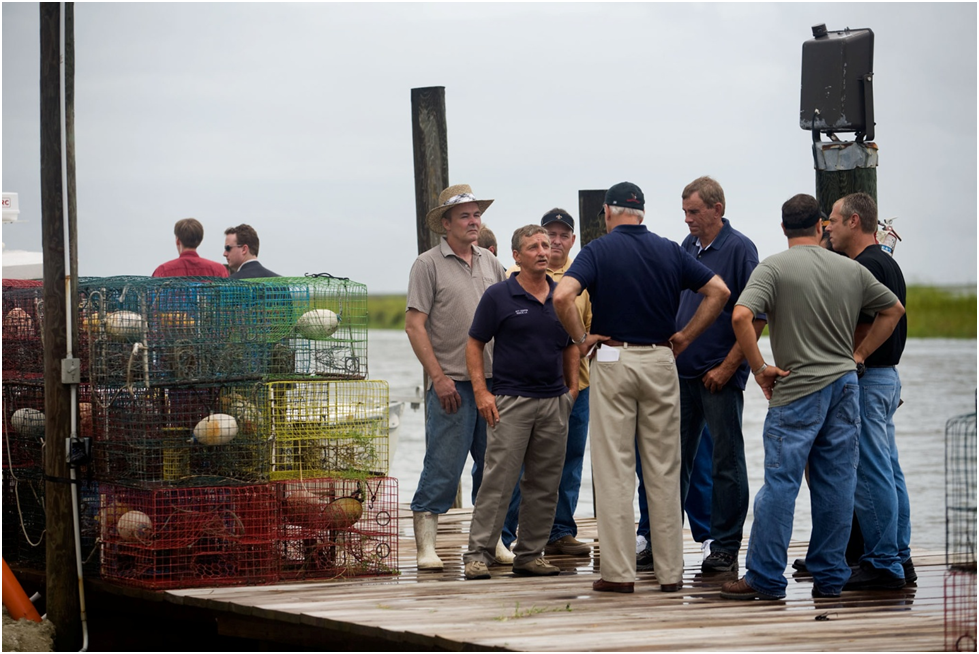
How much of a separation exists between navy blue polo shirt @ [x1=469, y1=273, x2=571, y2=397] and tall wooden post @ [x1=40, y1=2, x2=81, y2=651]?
2.23 metres

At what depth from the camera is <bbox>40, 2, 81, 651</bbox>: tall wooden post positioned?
6449 millimetres

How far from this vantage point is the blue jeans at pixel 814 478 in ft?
18.2

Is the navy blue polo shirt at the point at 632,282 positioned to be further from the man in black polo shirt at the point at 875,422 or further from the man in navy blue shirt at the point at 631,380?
the man in black polo shirt at the point at 875,422

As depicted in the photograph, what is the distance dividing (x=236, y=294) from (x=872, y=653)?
151 inches

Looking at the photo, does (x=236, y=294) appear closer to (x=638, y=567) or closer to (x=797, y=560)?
(x=638, y=567)

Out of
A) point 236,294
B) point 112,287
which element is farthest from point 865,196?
point 112,287

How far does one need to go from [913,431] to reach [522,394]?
66.4 feet

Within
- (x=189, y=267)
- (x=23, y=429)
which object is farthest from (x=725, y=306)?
(x=23, y=429)

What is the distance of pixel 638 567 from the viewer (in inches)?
259

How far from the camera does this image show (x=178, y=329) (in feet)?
21.6

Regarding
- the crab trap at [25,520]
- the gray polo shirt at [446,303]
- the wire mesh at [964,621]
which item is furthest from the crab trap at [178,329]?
the wire mesh at [964,621]

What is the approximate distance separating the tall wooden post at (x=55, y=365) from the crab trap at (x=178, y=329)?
0.75ft

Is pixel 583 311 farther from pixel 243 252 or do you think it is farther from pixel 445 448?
pixel 243 252

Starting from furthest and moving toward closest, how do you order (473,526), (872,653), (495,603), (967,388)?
(967,388) < (473,526) < (495,603) < (872,653)
